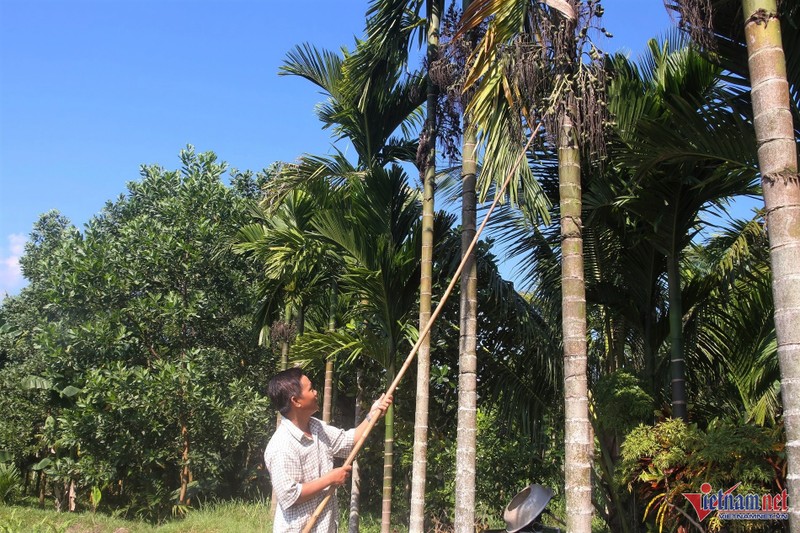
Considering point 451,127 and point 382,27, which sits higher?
point 382,27

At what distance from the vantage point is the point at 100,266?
656 inches

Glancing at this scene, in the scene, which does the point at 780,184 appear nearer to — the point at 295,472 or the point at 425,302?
the point at 295,472

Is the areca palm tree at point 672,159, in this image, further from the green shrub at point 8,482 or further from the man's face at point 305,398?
the green shrub at point 8,482

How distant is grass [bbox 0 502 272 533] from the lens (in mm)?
14513

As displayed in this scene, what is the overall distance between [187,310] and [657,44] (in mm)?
12360

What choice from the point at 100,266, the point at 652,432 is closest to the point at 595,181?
the point at 652,432

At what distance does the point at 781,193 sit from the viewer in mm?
3789

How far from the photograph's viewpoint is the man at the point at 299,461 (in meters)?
3.27

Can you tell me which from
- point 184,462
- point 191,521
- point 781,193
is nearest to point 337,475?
point 781,193

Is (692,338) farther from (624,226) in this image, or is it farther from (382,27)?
(382,27)

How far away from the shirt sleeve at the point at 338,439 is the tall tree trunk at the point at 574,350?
64.4 inches

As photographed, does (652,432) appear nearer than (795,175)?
No

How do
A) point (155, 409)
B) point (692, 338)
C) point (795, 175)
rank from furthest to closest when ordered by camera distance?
point (155, 409) < point (692, 338) < point (795, 175)

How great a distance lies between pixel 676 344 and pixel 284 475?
14.8 ft
